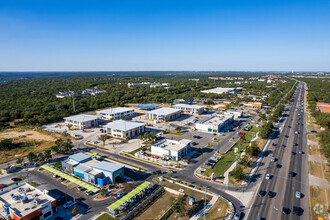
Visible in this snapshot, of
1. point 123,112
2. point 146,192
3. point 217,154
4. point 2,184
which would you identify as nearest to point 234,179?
point 217,154

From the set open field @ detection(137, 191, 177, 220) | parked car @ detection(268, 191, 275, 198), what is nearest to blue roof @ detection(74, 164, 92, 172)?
open field @ detection(137, 191, 177, 220)

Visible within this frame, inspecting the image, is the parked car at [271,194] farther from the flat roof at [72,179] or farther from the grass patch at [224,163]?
the flat roof at [72,179]

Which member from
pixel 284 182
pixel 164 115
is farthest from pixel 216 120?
pixel 284 182

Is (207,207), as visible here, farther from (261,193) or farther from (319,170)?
(319,170)

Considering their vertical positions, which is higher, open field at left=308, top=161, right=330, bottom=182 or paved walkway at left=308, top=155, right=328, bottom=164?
paved walkway at left=308, top=155, right=328, bottom=164

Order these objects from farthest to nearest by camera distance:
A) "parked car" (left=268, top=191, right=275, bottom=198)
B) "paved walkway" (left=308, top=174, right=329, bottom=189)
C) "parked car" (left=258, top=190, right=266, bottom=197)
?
"paved walkway" (left=308, top=174, right=329, bottom=189), "parked car" (left=258, top=190, right=266, bottom=197), "parked car" (left=268, top=191, right=275, bottom=198)

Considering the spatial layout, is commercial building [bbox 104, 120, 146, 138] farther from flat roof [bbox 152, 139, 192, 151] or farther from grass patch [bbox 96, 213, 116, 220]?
grass patch [bbox 96, 213, 116, 220]

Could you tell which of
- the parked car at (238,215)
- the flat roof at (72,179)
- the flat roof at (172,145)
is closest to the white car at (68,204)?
the flat roof at (72,179)
